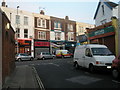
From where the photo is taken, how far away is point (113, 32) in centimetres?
1625

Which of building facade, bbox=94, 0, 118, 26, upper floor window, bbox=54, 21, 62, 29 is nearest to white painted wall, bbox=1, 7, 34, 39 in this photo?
upper floor window, bbox=54, 21, 62, 29

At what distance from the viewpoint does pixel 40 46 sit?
34438 millimetres

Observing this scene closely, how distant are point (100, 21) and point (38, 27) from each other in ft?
55.0

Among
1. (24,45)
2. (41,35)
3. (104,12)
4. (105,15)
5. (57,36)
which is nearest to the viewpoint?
(105,15)

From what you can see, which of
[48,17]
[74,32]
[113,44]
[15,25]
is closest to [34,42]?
[15,25]

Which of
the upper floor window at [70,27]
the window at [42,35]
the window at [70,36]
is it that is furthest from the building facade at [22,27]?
the window at [70,36]

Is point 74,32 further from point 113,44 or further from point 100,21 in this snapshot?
point 113,44

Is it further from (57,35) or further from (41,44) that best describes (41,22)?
(57,35)

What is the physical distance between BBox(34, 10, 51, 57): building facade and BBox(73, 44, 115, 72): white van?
22085mm

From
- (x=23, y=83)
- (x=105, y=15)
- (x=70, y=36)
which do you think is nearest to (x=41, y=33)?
(x=70, y=36)

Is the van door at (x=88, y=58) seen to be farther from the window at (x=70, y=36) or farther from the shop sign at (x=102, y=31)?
the window at (x=70, y=36)

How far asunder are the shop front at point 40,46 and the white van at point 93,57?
21884 mm

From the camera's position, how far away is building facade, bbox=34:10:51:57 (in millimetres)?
34250

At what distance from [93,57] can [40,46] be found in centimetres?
2525
